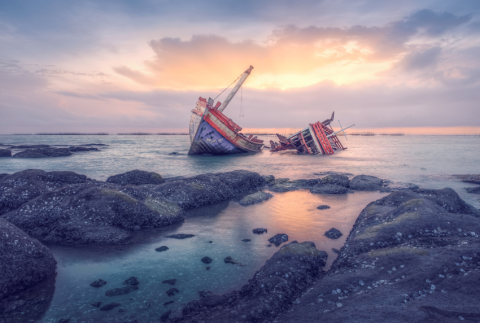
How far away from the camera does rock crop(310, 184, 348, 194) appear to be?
46.4 ft

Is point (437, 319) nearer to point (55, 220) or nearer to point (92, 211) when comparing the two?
point (92, 211)

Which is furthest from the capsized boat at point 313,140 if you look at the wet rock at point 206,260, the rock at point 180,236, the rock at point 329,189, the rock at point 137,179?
the wet rock at point 206,260

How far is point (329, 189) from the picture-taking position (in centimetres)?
1432

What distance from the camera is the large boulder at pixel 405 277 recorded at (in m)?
→ 3.55

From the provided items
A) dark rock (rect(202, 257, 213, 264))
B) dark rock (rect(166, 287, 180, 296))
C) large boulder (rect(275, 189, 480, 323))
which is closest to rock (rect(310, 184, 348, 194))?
large boulder (rect(275, 189, 480, 323))

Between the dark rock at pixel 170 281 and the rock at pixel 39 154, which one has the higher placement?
the rock at pixel 39 154

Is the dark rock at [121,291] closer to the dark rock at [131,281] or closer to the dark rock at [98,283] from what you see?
the dark rock at [131,281]

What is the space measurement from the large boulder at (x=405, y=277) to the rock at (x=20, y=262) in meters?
5.02

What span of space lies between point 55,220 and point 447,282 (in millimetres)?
9712

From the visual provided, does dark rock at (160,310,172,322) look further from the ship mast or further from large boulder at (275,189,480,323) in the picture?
the ship mast

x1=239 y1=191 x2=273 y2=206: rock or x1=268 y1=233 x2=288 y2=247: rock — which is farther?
x1=239 y1=191 x2=273 y2=206: rock

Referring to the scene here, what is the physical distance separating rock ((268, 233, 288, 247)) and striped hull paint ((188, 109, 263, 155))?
2457cm

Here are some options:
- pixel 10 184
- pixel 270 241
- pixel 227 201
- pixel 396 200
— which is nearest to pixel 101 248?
pixel 270 241

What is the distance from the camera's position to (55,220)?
800 centimetres
